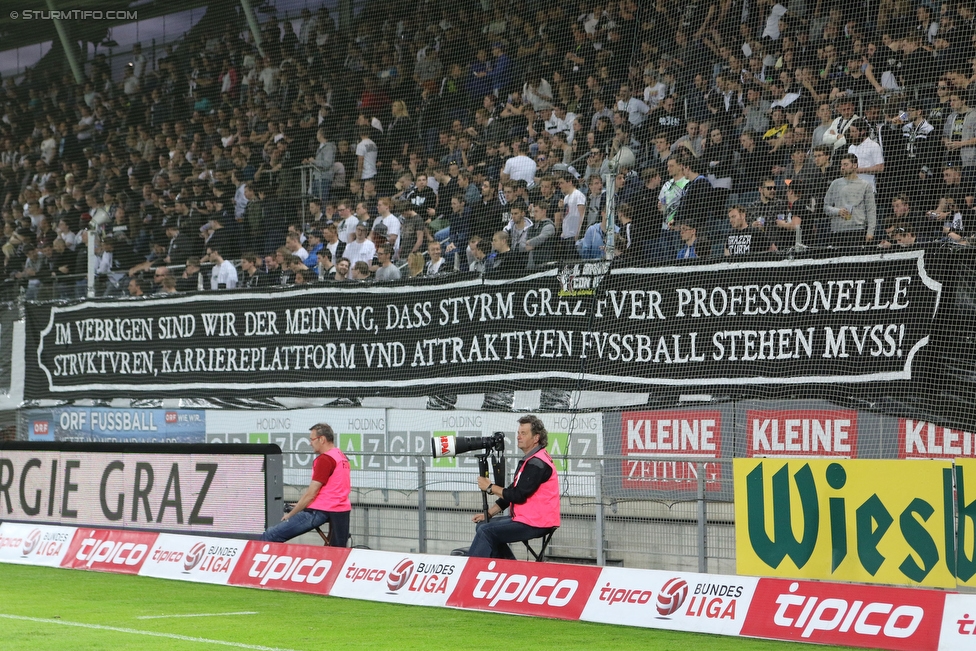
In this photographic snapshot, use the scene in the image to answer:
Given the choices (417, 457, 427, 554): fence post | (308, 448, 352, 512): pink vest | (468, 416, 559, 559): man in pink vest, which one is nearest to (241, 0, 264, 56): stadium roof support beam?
(417, 457, 427, 554): fence post

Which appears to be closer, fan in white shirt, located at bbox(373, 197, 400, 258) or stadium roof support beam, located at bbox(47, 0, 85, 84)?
fan in white shirt, located at bbox(373, 197, 400, 258)

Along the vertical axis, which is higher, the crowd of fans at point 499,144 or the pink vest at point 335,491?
the crowd of fans at point 499,144

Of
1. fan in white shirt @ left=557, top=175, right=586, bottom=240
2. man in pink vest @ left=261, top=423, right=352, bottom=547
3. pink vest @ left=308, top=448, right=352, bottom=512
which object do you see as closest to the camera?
man in pink vest @ left=261, top=423, right=352, bottom=547

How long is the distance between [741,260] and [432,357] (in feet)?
12.4

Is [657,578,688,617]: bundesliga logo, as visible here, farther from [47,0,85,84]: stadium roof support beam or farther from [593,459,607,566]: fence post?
[47,0,85,84]: stadium roof support beam

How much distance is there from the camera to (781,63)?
13.1m

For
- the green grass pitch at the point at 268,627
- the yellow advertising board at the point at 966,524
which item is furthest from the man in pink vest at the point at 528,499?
the yellow advertising board at the point at 966,524

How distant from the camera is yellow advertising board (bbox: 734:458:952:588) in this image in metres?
8.54

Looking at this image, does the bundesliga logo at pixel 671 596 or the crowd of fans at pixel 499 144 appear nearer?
the bundesliga logo at pixel 671 596

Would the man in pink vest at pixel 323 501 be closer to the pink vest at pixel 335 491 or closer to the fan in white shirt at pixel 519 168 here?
the pink vest at pixel 335 491

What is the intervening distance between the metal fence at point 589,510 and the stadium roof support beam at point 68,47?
35.0 feet

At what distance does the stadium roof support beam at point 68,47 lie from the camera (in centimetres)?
2167

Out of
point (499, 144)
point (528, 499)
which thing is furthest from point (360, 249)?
point (528, 499)

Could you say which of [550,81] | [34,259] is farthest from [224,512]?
[34,259]
